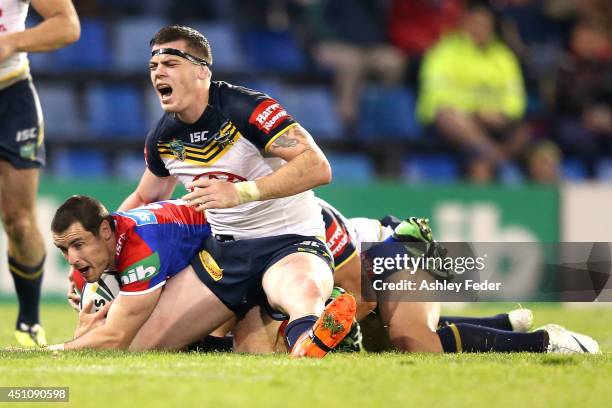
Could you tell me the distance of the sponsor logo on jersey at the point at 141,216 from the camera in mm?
6171

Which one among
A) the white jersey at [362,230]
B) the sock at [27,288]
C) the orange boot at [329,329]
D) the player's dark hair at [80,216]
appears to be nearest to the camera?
the orange boot at [329,329]

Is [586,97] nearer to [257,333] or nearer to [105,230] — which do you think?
[257,333]

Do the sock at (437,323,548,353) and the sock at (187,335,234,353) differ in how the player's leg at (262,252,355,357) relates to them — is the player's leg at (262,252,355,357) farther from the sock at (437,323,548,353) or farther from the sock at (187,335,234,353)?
the sock at (437,323,548,353)

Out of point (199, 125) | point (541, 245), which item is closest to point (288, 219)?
point (199, 125)

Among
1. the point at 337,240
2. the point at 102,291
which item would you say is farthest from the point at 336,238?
the point at 102,291

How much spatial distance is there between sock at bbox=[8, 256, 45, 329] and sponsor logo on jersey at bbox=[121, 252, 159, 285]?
149 cm

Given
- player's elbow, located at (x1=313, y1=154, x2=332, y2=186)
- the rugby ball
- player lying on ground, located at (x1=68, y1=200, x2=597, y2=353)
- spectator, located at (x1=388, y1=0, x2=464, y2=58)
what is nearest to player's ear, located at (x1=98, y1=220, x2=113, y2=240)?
the rugby ball

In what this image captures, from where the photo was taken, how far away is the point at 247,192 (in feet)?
18.8

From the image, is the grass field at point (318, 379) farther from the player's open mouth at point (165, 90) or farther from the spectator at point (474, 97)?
the spectator at point (474, 97)

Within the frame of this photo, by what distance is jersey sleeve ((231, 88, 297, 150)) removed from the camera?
597 centimetres

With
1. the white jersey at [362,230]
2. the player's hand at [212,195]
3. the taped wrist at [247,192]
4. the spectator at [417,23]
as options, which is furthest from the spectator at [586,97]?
the player's hand at [212,195]

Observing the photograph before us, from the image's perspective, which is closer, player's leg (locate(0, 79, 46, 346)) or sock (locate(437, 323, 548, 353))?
sock (locate(437, 323, 548, 353))

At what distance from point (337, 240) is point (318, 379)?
184 centimetres

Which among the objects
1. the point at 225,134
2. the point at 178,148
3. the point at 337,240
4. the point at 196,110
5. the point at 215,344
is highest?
the point at 196,110
